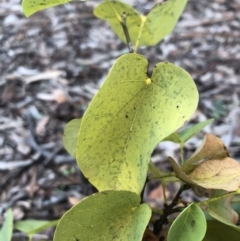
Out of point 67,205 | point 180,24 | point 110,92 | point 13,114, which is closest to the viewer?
point 110,92

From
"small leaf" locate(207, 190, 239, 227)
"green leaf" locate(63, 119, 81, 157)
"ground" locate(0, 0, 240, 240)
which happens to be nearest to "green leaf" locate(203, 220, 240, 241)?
"small leaf" locate(207, 190, 239, 227)

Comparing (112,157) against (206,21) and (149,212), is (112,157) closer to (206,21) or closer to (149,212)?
(149,212)

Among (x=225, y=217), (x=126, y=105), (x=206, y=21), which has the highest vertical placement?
(x=126, y=105)

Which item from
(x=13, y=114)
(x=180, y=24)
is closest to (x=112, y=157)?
(x=13, y=114)

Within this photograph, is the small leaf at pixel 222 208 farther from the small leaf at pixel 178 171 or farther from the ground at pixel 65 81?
the ground at pixel 65 81

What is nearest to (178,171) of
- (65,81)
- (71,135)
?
(71,135)

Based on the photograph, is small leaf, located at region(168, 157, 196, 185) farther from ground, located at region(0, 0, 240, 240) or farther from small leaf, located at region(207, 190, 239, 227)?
ground, located at region(0, 0, 240, 240)
